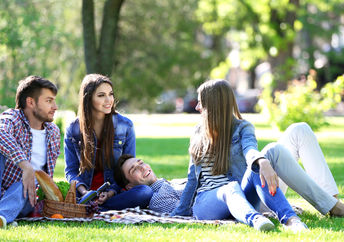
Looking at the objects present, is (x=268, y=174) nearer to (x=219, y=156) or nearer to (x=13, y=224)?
(x=219, y=156)

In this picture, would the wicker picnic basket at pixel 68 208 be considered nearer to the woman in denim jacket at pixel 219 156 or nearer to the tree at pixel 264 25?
the woman in denim jacket at pixel 219 156

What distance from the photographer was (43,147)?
6023 millimetres

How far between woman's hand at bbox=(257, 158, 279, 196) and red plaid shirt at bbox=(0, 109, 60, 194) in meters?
1.94

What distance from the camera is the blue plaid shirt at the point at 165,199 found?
245 inches

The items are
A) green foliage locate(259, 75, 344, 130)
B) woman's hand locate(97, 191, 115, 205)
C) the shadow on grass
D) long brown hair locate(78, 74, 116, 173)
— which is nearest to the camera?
woman's hand locate(97, 191, 115, 205)

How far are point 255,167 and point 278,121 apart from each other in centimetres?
1295

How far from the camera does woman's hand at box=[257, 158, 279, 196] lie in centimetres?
503

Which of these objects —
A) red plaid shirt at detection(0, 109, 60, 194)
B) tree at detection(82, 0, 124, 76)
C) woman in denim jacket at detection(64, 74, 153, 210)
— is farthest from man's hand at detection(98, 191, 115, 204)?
tree at detection(82, 0, 124, 76)

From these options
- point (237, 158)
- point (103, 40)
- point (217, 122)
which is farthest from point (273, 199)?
→ point (103, 40)

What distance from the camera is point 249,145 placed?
5430 mm

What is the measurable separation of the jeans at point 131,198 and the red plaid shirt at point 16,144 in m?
0.68

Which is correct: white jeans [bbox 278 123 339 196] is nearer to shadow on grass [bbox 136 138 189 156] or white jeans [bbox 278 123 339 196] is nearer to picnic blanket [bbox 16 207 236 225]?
picnic blanket [bbox 16 207 236 225]

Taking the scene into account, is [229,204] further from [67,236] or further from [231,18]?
[231,18]

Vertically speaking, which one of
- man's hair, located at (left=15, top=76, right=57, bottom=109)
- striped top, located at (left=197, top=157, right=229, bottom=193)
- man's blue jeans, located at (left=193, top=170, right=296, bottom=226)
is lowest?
man's blue jeans, located at (left=193, top=170, right=296, bottom=226)
